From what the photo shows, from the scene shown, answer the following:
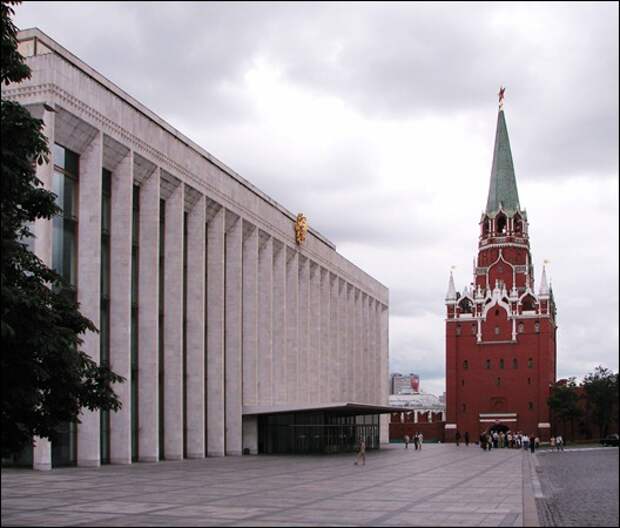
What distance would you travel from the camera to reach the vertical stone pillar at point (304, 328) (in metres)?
65.3

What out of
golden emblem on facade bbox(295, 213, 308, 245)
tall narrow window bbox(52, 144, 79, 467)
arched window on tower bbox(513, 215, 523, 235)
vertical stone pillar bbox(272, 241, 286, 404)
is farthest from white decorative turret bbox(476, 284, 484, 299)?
tall narrow window bbox(52, 144, 79, 467)

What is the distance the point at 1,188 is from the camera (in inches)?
707

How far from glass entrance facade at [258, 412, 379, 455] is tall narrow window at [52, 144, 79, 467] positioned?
21.4 m

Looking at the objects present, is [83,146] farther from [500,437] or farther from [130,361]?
[500,437]

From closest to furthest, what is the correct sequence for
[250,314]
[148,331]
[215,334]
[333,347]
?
[148,331] < [215,334] < [250,314] < [333,347]

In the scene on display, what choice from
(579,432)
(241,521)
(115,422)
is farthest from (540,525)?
(579,432)

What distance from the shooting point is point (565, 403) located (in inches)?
4213

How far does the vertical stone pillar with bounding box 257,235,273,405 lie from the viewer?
57591mm

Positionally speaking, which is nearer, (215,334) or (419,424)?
(215,334)

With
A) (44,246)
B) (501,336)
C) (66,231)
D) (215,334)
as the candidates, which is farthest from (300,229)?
(501,336)

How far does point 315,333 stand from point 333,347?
20.0 feet

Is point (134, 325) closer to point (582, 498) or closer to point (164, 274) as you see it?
point (164, 274)

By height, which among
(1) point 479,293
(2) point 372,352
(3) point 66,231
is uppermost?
(1) point 479,293

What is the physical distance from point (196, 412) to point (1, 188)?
3120cm
